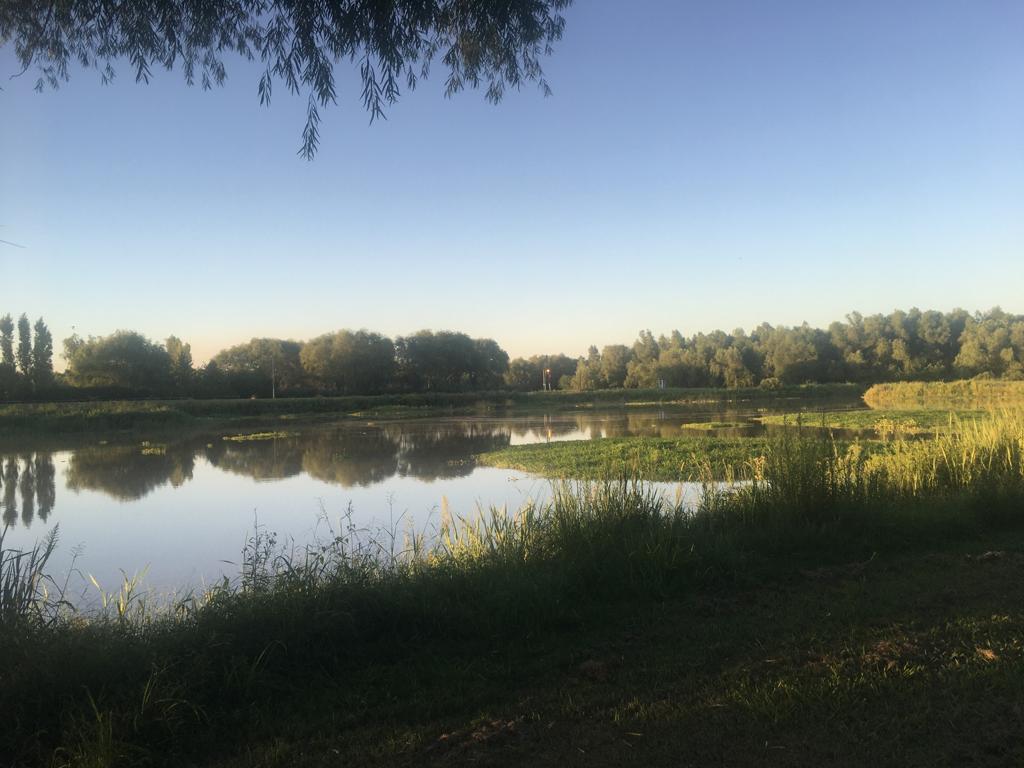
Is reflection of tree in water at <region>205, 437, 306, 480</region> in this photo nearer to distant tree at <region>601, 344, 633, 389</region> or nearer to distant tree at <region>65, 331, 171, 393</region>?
distant tree at <region>65, 331, 171, 393</region>

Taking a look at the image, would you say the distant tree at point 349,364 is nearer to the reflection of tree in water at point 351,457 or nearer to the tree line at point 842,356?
the tree line at point 842,356

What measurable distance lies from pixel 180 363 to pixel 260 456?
5284 cm

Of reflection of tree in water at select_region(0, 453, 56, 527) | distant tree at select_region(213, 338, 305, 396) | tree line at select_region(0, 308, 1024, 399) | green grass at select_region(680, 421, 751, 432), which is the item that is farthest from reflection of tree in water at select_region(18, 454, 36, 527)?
distant tree at select_region(213, 338, 305, 396)

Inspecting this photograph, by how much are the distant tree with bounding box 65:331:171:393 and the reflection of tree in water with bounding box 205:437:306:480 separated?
124 ft

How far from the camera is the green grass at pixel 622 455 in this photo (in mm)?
16578

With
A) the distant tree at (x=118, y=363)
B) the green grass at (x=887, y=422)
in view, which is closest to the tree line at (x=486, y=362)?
the distant tree at (x=118, y=363)

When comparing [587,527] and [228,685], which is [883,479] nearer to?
[587,527]

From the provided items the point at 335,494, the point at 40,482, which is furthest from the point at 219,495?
the point at 40,482

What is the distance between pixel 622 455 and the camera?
763 inches

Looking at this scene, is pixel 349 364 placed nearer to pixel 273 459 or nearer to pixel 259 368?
pixel 259 368

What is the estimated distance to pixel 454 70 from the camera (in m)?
4.87

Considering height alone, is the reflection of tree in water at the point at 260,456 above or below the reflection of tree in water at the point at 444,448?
above

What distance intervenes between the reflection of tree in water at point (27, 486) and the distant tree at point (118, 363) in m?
40.9

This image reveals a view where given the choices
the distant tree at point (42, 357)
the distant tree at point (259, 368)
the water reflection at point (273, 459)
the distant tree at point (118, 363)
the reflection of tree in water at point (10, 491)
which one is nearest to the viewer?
the reflection of tree in water at point (10, 491)
